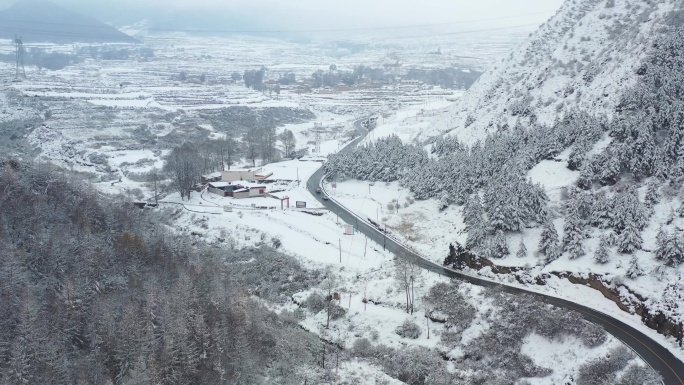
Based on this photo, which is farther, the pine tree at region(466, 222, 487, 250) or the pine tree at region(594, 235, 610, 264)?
the pine tree at region(466, 222, 487, 250)

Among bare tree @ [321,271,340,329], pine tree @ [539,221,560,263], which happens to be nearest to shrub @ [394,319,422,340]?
bare tree @ [321,271,340,329]

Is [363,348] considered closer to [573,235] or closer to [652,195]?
[573,235]

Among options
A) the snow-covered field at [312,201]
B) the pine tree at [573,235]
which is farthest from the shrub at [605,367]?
the pine tree at [573,235]

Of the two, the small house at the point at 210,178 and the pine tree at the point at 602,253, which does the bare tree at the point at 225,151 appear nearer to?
the small house at the point at 210,178

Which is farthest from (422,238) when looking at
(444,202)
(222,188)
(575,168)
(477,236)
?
(222,188)

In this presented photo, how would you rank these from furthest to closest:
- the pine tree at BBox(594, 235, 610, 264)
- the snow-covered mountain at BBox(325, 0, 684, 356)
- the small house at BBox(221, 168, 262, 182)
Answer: the small house at BBox(221, 168, 262, 182) < the pine tree at BBox(594, 235, 610, 264) < the snow-covered mountain at BBox(325, 0, 684, 356)

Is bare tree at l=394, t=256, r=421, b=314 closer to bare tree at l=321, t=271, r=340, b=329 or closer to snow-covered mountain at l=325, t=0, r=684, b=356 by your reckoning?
snow-covered mountain at l=325, t=0, r=684, b=356

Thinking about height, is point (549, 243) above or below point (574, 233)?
below
